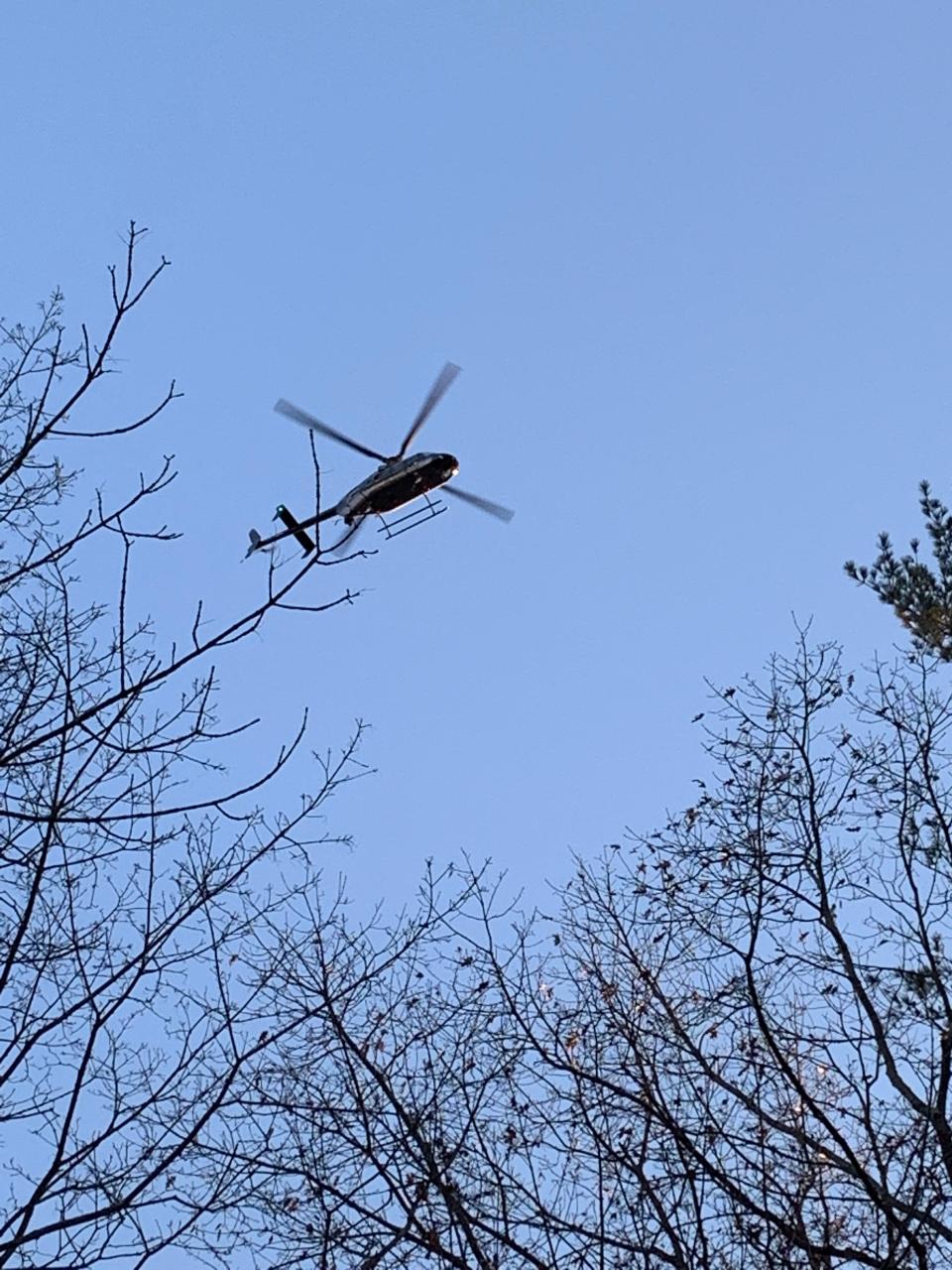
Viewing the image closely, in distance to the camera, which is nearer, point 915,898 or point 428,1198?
point 428,1198

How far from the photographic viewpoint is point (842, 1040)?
8.19 m

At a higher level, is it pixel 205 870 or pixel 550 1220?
pixel 205 870

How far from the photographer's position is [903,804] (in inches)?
386

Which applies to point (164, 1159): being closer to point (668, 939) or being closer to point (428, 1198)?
point (428, 1198)

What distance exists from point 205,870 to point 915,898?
489 centimetres

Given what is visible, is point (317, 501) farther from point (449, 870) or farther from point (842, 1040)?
point (842, 1040)

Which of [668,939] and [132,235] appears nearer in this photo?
[132,235]

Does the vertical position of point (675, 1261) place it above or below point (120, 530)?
below

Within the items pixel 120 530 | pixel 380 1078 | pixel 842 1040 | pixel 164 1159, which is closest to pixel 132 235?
pixel 120 530

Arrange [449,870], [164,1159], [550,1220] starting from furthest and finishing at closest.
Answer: [449,870], [550,1220], [164,1159]

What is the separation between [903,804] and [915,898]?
0.81m

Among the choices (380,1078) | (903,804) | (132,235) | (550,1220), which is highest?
(132,235)

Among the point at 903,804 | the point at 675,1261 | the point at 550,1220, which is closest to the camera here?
the point at 675,1261

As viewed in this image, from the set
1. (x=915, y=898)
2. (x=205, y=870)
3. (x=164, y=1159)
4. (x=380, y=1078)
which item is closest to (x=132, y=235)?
Result: (x=205, y=870)
